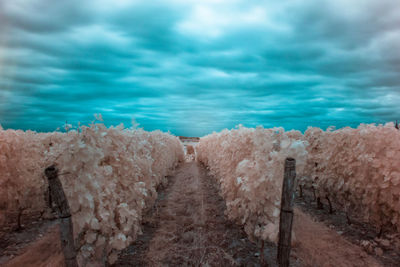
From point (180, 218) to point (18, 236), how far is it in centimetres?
453

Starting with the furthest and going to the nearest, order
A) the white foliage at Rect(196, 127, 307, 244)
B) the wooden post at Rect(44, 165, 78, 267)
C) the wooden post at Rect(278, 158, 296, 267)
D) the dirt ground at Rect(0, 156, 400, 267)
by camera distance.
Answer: the dirt ground at Rect(0, 156, 400, 267) < the white foliage at Rect(196, 127, 307, 244) < the wooden post at Rect(278, 158, 296, 267) < the wooden post at Rect(44, 165, 78, 267)

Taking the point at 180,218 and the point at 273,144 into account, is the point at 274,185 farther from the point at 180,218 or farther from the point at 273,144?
the point at 180,218

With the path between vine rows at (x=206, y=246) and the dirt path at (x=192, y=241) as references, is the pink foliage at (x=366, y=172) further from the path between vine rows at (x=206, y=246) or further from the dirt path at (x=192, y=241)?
the dirt path at (x=192, y=241)

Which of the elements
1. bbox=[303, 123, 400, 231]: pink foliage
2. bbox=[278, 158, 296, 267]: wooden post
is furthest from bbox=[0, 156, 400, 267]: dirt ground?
bbox=[303, 123, 400, 231]: pink foliage

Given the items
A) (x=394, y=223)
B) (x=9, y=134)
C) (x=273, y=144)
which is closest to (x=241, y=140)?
(x=273, y=144)

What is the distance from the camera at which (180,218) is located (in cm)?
804

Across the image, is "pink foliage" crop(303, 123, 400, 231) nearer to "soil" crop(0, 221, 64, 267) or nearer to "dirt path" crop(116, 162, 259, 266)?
"dirt path" crop(116, 162, 259, 266)

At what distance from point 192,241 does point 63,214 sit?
3252 mm

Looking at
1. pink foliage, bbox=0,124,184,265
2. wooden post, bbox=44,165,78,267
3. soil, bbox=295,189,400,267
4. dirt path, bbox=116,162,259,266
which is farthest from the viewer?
soil, bbox=295,189,400,267

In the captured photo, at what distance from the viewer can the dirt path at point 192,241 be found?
17.9 ft

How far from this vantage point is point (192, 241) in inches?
246

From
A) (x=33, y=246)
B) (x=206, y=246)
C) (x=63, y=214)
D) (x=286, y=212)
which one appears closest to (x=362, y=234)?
(x=286, y=212)

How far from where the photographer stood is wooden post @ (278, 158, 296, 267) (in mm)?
4473

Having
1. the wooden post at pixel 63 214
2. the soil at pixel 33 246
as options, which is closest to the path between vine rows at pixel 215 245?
the wooden post at pixel 63 214
